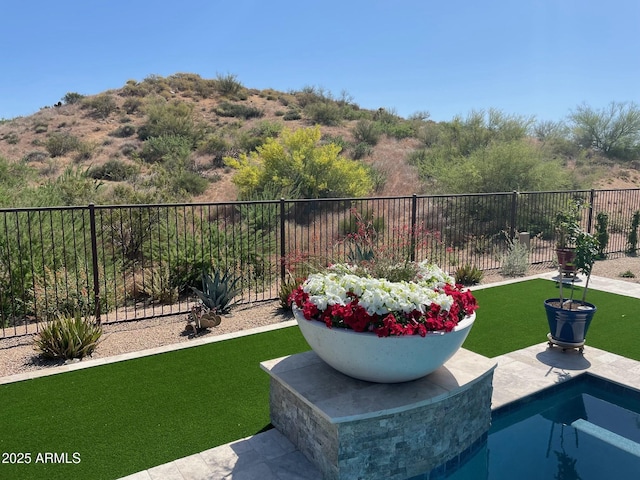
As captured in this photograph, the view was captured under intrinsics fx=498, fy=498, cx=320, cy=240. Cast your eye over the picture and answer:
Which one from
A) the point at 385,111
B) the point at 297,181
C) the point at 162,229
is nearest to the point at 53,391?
the point at 162,229

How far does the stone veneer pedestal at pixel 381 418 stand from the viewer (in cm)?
306

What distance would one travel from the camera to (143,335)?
6.20m

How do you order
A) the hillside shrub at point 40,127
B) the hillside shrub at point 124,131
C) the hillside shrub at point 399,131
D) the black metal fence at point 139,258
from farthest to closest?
the hillside shrub at point 399,131, the hillside shrub at point 40,127, the hillside shrub at point 124,131, the black metal fence at point 139,258

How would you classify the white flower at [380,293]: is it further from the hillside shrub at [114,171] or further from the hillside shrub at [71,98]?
the hillside shrub at [71,98]

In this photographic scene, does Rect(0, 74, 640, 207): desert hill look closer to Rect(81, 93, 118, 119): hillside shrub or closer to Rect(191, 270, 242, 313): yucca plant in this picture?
Rect(81, 93, 118, 119): hillside shrub

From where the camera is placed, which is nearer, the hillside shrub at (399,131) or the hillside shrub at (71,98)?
the hillside shrub at (399,131)

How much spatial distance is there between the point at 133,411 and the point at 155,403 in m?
0.21

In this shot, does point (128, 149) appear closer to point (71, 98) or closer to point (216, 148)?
point (216, 148)

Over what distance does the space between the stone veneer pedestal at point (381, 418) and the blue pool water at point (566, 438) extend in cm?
21

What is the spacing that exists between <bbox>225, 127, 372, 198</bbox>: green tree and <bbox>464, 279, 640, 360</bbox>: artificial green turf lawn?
8081 millimetres

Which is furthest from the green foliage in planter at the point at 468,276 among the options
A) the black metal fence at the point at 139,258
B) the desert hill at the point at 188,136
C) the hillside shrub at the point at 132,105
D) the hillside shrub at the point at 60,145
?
the hillside shrub at the point at 132,105

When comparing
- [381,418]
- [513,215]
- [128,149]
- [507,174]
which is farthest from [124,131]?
[381,418]

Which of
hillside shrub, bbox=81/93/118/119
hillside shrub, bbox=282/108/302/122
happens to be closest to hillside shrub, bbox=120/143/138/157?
hillside shrub, bbox=81/93/118/119

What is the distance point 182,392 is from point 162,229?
6049 millimetres
